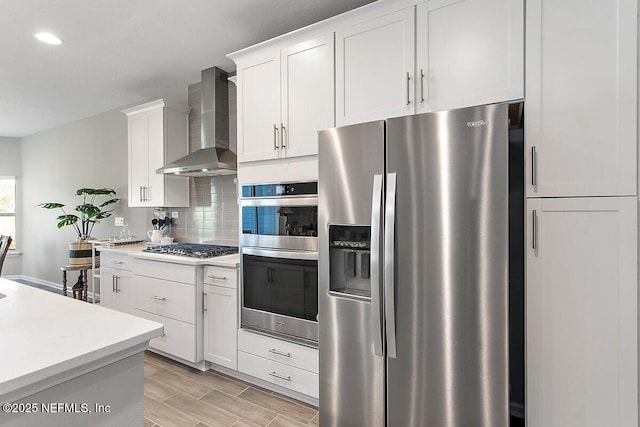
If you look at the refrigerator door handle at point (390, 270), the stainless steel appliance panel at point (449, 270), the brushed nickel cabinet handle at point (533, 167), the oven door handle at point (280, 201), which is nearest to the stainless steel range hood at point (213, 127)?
the oven door handle at point (280, 201)

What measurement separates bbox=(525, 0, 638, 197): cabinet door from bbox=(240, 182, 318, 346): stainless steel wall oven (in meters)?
1.22

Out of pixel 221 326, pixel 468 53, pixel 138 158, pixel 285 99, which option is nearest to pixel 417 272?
pixel 468 53

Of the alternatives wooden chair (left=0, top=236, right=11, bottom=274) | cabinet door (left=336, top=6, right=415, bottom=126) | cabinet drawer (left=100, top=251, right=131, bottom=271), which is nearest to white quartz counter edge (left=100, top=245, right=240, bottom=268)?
cabinet drawer (left=100, top=251, right=131, bottom=271)

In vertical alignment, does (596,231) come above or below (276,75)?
below

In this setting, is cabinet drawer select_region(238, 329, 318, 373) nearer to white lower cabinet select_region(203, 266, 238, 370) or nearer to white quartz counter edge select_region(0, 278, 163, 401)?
white lower cabinet select_region(203, 266, 238, 370)

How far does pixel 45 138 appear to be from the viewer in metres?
5.68

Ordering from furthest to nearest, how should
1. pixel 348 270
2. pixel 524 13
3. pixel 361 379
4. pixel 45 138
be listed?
pixel 45 138
pixel 348 270
pixel 361 379
pixel 524 13

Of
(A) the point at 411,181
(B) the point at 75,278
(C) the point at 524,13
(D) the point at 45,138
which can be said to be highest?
(D) the point at 45,138

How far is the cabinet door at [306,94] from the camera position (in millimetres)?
2039

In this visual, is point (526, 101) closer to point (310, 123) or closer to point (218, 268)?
point (310, 123)

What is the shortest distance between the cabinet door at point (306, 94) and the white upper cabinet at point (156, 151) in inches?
73.7

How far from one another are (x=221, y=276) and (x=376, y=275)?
144 centimetres

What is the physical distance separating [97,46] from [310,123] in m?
Result: 2.06

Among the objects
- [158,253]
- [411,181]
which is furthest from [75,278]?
[411,181]
